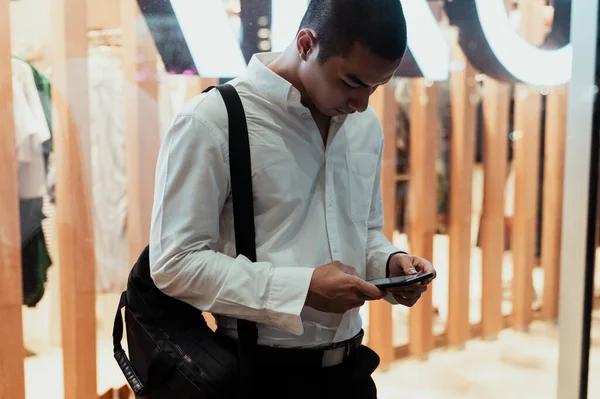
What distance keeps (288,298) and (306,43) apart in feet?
1.41

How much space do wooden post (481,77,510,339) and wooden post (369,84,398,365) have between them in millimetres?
637

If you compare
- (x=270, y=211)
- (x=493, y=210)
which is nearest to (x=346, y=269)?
(x=270, y=211)

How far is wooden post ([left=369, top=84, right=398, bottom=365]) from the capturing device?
97.6 inches

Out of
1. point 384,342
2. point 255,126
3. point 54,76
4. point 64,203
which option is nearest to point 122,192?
point 64,203

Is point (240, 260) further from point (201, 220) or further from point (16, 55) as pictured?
point (16, 55)

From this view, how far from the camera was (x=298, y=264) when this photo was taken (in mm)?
1046

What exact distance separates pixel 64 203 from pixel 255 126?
90cm

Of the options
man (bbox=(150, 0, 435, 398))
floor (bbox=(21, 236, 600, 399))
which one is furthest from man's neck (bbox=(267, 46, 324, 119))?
floor (bbox=(21, 236, 600, 399))

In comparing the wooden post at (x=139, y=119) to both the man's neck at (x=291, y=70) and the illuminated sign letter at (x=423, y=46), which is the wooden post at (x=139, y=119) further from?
the illuminated sign letter at (x=423, y=46)

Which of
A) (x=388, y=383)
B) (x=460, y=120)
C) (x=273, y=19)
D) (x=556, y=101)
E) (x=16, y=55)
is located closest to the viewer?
(x=16, y=55)

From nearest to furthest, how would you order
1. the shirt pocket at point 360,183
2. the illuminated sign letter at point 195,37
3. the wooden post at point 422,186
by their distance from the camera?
1. the shirt pocket at point 360,183
2. the illuminated sign letter at point 195,37
3. the wooden post at point 422,186

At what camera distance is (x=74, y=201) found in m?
1.70

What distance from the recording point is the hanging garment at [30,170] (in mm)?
1625

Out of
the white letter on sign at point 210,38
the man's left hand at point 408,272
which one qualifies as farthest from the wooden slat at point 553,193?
the man's left hand at point 408,272
